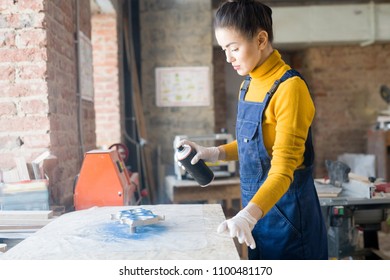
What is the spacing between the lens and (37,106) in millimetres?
1859

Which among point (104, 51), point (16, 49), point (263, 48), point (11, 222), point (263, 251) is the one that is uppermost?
point (104, 51)

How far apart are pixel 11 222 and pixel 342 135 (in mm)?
4491

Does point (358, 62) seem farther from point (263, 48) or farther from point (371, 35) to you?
point (263, 48)

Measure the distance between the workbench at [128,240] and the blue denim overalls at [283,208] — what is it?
18 cm

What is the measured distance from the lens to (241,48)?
131 centimetres

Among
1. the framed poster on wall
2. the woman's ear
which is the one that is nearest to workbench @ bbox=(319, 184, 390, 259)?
the woman's ear

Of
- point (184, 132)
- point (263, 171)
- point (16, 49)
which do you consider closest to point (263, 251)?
point (263, 171)

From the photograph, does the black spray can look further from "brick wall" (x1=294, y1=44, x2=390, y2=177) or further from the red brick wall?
"brick wall" (x1=294, y1=44, x2=390, y2=177)

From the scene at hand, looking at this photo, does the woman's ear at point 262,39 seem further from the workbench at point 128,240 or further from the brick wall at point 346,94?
the brick wall at point 346,94

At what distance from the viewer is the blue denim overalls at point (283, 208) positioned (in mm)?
1342

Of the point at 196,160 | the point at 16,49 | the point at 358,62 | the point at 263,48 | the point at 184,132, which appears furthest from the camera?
the point at 358,62

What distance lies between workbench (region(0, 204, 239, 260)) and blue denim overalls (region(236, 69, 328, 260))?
6.9 inches

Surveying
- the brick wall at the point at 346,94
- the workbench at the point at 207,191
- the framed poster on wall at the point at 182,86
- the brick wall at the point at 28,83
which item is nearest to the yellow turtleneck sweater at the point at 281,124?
the brick wall at the point at 28,83

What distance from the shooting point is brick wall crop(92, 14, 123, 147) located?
3.74 metres
